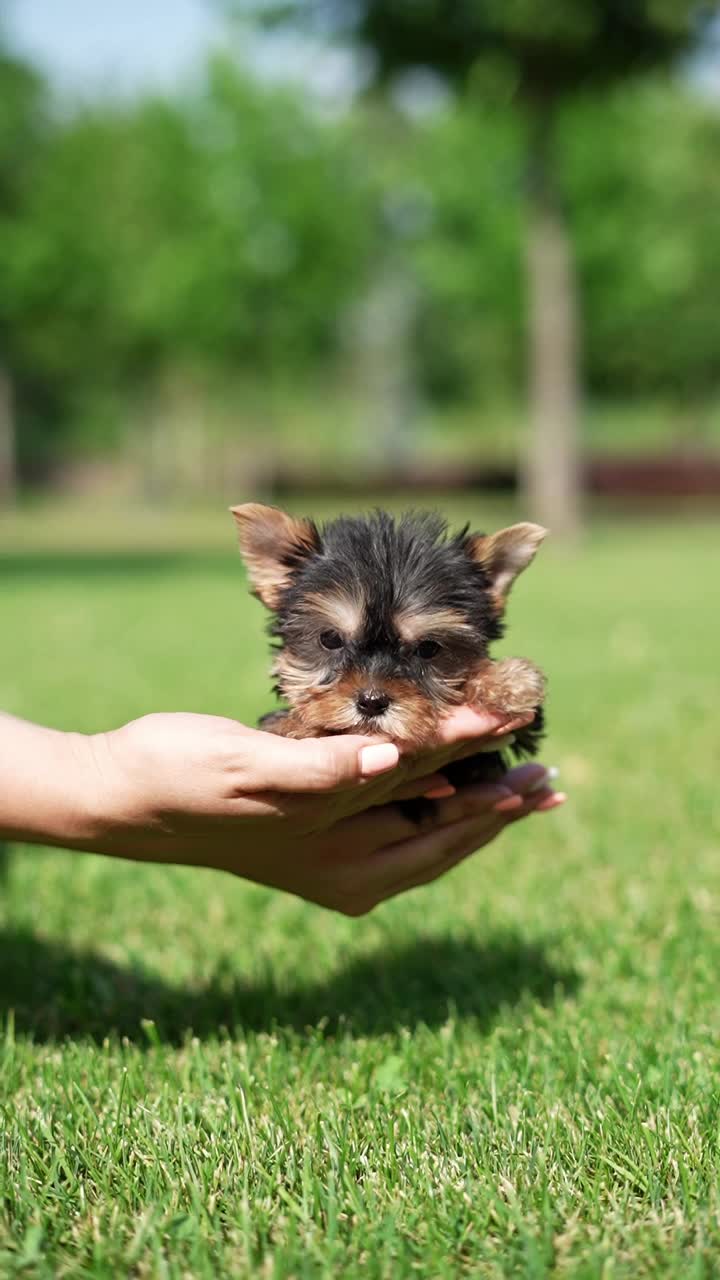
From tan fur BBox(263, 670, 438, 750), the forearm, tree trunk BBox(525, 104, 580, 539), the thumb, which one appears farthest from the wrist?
tree trunk BBox(525, 104, 580, 539)

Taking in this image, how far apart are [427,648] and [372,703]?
0.31m

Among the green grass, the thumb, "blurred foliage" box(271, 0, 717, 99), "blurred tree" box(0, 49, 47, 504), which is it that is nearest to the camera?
the green grass

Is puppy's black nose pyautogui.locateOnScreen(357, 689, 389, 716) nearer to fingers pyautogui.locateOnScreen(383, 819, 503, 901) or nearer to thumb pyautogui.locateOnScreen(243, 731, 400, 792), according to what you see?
thumb pyautogui.locateOnScreen(243, 731, 400, 792)

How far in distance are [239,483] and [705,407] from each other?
18230 mm

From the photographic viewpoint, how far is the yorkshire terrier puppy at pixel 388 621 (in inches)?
136

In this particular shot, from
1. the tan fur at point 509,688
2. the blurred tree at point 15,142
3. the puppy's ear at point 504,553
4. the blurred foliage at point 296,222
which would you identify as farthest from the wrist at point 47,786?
the blurred tree at point 15,142

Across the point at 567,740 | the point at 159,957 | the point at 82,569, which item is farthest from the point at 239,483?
the point at 159,957

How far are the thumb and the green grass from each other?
2.74ft

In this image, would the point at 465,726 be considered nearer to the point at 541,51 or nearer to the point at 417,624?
the point at 417,624

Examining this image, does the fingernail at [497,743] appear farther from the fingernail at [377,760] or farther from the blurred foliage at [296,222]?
the blurred foliage at [296,222]

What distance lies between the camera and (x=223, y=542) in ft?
105

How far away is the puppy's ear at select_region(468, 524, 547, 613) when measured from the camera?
3.74 m

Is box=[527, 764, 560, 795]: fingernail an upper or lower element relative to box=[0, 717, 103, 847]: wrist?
lower

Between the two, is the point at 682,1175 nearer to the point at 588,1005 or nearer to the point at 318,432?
the point at 588,1005
